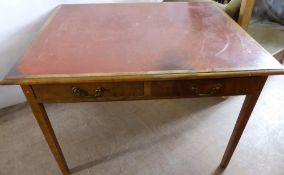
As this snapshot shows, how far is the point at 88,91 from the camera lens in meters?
0.86

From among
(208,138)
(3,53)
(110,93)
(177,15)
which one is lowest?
(208,138)

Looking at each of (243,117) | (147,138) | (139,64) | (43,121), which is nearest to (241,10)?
(243,117)

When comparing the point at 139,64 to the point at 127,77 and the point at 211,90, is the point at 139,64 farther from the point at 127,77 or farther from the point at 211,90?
the point at 211,90

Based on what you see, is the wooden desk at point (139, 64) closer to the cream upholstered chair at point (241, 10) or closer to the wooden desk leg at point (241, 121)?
the wooden desk leg at point (241, 121)

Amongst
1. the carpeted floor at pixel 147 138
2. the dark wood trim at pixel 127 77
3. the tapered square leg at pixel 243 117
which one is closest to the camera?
the dark wood trim at pixel 127 77

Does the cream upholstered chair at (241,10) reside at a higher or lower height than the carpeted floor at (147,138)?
higher

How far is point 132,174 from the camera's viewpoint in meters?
1.28

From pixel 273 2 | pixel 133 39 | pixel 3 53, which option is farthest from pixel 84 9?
pixel 273 2

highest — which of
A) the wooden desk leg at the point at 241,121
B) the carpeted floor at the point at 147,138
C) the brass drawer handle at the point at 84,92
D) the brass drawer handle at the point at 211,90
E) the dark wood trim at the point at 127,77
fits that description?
the dark wood trim at the point at 127,77

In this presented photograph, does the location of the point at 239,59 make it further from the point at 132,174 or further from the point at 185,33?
the point at 132,174

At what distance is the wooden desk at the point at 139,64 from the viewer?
817 millimetres

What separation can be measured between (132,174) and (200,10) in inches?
41.4

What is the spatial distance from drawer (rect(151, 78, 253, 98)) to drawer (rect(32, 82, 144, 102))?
79 millimetres

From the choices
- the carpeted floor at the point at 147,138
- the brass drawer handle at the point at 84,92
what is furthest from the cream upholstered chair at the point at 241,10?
the brass drawer handle at the point at 84,92
